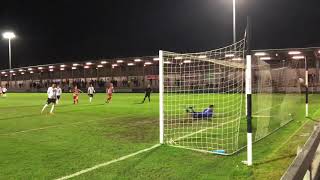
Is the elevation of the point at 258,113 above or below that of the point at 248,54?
below

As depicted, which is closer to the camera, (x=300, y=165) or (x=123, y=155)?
(x=300, y=165)

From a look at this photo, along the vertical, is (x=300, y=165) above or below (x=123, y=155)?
above

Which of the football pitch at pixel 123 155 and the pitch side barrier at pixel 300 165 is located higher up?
the pitch side barrier at pixel 300 165

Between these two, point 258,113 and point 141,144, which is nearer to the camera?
point 141,144

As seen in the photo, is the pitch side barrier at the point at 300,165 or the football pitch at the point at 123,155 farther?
the football pitch at the point at 123,155

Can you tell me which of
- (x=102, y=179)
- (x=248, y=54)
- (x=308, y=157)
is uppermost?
(x=248, y=54)

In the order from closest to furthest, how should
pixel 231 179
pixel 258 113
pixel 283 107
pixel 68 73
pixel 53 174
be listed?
pixel 231 179, pixel 53 174, pixel 258 113, pixel 283 107, pixel 68 73

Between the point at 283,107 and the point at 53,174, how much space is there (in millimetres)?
14116

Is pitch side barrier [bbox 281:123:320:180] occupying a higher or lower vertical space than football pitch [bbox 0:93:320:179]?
higher

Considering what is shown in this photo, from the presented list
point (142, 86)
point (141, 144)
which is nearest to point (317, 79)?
point (142, 86)

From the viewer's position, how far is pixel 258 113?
18.3 m

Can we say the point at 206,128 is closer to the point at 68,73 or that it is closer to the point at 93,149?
the point at 93,149

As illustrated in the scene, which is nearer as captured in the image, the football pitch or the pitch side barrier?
the pitch side barrier

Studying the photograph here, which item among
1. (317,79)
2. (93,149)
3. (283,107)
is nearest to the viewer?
(93,149)
